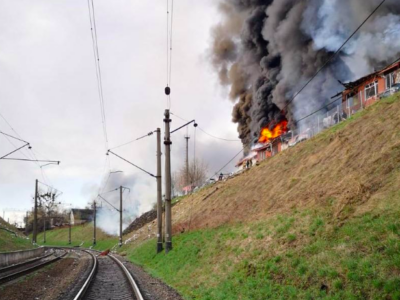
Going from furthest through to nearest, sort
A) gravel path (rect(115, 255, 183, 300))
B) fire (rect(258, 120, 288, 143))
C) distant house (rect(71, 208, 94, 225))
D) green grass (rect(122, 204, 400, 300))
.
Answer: distant house (rect(71, 208, 94, 225)) → fire (rect(258, 120, 288, 143)) → gravel path (rect(115, 255, 183, 300)) → green grass (rect(122, 204, 400, 300))

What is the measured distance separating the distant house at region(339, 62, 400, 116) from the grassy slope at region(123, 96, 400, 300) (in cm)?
969

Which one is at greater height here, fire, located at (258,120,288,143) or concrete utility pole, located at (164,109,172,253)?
fire, located at (258,120,288,143)

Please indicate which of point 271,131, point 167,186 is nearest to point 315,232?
point 167,186

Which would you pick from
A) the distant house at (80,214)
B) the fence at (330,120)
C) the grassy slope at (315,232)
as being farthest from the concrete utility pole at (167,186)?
the distant house at (80,214)

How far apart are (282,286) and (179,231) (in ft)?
72.3

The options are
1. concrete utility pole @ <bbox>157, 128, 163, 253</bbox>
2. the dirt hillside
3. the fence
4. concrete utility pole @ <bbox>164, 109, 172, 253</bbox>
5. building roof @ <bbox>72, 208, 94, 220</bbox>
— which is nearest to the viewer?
the dirt hillside

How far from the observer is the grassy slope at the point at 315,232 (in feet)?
33.2

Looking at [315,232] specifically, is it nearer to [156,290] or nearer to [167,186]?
[156,290]

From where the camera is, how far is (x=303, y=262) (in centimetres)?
1204

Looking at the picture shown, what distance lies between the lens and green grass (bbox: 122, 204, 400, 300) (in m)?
9.39

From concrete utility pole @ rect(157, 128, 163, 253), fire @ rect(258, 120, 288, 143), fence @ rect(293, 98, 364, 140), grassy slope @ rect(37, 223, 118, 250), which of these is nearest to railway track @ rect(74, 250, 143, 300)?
concrete utility pole @ rect(157, 128, 163, 253)

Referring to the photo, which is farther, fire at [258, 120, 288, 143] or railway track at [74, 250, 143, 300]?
fire at [258, 120, 288, 143]

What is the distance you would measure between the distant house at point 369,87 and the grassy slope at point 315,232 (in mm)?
9691

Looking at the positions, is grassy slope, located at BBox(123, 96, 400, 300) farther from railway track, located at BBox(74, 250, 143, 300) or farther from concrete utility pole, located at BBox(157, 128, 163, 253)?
concrete utility pole, located at BBox(157, 128, 163, 253)
